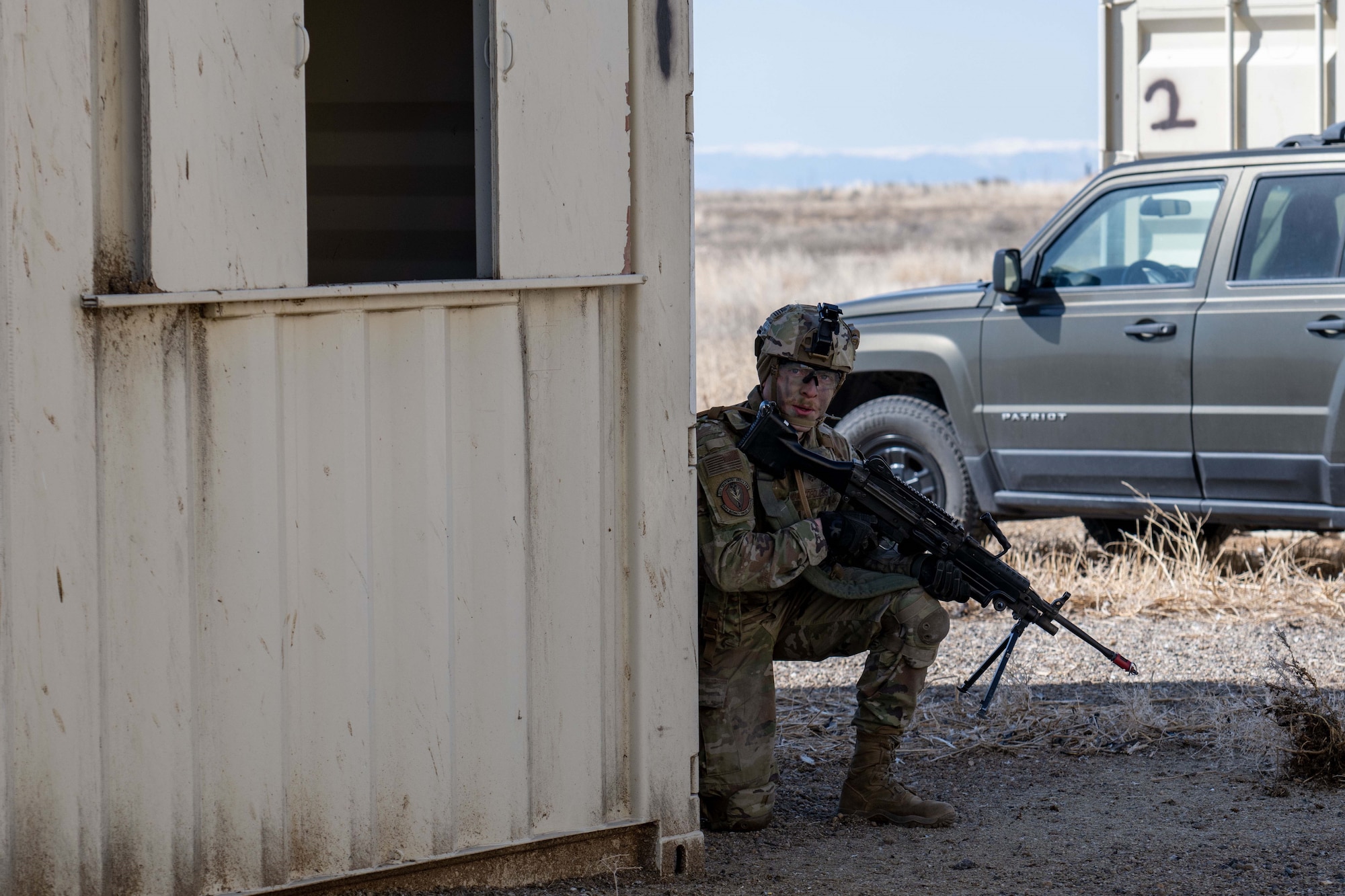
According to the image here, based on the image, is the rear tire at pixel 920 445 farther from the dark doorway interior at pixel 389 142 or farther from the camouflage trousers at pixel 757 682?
the camouflage trousers at pixel 757 682

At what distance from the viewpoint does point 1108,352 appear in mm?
7008

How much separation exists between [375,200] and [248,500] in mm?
2891

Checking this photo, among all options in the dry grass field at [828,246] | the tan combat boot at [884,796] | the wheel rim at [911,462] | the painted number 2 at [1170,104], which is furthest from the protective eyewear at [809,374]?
the painted number 2 at [1170,104]

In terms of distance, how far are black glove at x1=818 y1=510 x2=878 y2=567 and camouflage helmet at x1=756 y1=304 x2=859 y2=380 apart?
39 cm

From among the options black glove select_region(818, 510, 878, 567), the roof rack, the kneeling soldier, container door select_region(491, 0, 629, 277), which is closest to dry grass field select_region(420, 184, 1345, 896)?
the kneeling soldier

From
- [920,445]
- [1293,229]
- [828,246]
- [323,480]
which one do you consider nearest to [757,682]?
[323,480]

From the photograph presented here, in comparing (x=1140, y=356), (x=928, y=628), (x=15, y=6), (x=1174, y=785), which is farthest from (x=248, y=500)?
(x=1140, y=356)

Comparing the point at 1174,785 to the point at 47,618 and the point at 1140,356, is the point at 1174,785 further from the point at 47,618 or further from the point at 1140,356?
the point at 47,618

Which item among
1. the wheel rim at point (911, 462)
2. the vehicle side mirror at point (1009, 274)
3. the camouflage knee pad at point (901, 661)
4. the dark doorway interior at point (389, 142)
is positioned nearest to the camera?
the camouflage knee pad at point (901, 661)

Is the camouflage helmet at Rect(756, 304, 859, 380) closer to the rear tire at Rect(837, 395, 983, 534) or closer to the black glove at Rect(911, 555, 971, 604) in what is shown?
the black glove at Rect(911, 555, 971, 604)

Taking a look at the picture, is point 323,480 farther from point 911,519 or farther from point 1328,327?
point 1328,327

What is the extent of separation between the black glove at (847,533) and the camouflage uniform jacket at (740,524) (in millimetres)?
51

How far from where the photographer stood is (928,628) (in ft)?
13.7

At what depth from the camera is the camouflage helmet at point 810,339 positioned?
4.14 meters
